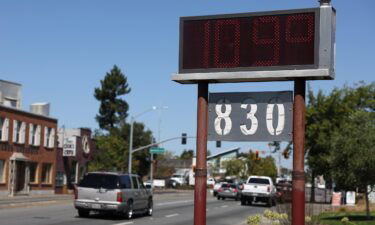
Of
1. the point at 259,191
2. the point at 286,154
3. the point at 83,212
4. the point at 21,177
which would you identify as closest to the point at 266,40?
the point at 83,212

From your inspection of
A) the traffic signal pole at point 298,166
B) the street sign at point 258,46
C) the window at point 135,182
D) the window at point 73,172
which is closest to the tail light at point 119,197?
the window at point 135,182

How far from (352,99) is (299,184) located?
136ft

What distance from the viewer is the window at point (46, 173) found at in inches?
2092

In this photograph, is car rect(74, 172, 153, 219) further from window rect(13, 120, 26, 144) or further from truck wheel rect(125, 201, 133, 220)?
window rect(13, 120, 26, 144)

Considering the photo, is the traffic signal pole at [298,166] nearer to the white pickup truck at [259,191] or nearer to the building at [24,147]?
the white pickup truck at [259,191]

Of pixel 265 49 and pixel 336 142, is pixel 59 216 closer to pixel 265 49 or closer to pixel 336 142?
pixel 336 142

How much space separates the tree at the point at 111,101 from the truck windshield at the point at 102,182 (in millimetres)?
71165

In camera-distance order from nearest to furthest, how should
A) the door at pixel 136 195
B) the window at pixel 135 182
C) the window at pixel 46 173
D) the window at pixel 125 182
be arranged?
the window at pixel 125 182 < the door at pixel 136 195 < the window at pixel 135 182 < the window at pixel 46 173

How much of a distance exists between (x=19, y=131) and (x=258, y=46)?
41.4 metres

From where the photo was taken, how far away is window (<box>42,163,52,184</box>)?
53125 millimetres

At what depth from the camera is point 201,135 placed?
1016 cm

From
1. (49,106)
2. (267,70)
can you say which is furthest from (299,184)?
(49,106)

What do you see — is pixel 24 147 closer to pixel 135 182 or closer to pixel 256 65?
pixel 135 182

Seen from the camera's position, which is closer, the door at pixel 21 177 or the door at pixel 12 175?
the door at pixel 12 175
